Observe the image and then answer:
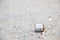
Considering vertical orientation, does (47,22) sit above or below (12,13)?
below

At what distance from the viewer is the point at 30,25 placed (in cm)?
263

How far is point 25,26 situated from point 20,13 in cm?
48

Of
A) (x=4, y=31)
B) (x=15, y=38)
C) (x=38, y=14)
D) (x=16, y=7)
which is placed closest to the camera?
(x=15, y=38)

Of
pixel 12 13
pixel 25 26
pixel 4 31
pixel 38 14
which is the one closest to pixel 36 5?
pixel 38 14

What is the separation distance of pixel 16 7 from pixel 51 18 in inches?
34.1

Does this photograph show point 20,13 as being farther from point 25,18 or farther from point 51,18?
point 51,18

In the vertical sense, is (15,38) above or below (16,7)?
below

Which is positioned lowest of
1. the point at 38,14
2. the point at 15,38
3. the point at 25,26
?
the point at 15,38

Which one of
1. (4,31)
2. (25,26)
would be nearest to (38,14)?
(25,26)

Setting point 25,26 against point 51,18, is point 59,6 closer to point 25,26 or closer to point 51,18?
point 51,18

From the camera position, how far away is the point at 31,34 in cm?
243

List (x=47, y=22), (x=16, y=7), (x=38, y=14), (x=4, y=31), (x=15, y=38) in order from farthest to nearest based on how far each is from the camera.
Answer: (x=16, y=7), (x=38, y=14), (x=47, y=22), (x=4, y=31), (x=15, y=38)

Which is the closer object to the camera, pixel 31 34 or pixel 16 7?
pixel 31 34

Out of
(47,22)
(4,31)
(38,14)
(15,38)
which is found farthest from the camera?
(38,14)
